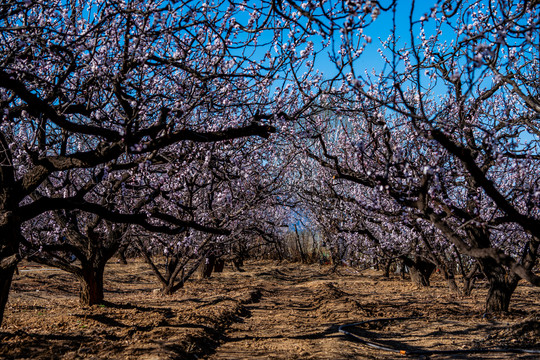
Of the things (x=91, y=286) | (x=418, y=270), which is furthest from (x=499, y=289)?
(x=91, y=286)

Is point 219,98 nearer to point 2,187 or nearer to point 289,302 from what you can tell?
point 2,187

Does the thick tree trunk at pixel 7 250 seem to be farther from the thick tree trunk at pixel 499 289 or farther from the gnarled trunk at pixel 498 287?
the thick tree trunk at pixel 499 289

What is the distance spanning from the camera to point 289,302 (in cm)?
1416

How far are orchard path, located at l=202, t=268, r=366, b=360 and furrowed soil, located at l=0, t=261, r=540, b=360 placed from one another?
0.06ft

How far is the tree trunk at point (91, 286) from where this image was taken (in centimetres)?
1051

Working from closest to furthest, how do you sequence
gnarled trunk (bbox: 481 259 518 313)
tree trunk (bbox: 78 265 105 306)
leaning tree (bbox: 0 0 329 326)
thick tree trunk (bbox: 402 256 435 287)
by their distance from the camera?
leaning tree (bbox: 0 0 329 326), gnarled trunk (bbox: 481 259 518 313), tree trunk (bbox: 78 265 105 306), thick tree trunk (bbox: 402 256 435 287)

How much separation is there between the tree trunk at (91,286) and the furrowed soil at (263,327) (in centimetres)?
31

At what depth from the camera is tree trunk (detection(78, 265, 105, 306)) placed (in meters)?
10.5

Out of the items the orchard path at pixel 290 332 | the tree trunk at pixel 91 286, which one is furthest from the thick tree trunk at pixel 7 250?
the tree trunk at pixel 91 286

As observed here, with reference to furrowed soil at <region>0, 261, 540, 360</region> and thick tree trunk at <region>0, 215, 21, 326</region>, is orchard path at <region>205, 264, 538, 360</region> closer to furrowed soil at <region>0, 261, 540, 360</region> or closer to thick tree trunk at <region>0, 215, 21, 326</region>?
furrowed soil at <region>0, 261, 540, 360</region>

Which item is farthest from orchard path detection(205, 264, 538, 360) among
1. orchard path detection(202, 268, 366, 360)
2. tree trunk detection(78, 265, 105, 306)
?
tree trunk detection(78, 265, 105, 306)

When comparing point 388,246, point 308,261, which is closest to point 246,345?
point 388,246

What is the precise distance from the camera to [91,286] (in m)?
10.6

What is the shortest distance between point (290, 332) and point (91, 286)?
196 inches
